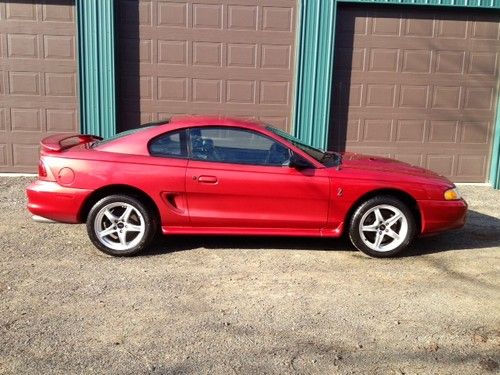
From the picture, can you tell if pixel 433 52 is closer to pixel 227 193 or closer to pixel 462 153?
pixel 462 153

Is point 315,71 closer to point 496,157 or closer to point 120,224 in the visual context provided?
point 496,157

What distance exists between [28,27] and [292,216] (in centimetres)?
565

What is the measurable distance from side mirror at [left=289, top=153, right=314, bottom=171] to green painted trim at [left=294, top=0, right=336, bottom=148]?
3.58 meters

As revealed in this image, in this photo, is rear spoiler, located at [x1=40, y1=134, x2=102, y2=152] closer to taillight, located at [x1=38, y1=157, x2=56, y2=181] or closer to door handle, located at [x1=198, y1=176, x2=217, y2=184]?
taillight, located at [x1=38, y1=157, x2=56, y2=181]

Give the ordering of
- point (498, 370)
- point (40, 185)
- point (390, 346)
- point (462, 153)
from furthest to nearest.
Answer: point (462, 153) → point (40, 185) → point (390, 346) → point (498, 370)

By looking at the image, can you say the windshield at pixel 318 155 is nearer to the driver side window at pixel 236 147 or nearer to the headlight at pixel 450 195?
the driver side window at pixel 236 147

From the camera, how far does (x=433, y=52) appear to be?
9047 mm

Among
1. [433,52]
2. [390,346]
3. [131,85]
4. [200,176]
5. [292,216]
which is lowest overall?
[390,346]

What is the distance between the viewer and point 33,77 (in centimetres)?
874

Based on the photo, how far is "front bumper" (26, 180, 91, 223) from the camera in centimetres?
530

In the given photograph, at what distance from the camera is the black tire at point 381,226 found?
5.50 meters

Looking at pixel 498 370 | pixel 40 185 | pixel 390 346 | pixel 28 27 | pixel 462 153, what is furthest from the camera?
pixel 462 153

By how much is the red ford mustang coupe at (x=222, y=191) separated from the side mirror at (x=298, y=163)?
10mm

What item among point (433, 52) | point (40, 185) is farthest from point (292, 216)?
point (433, 52)
